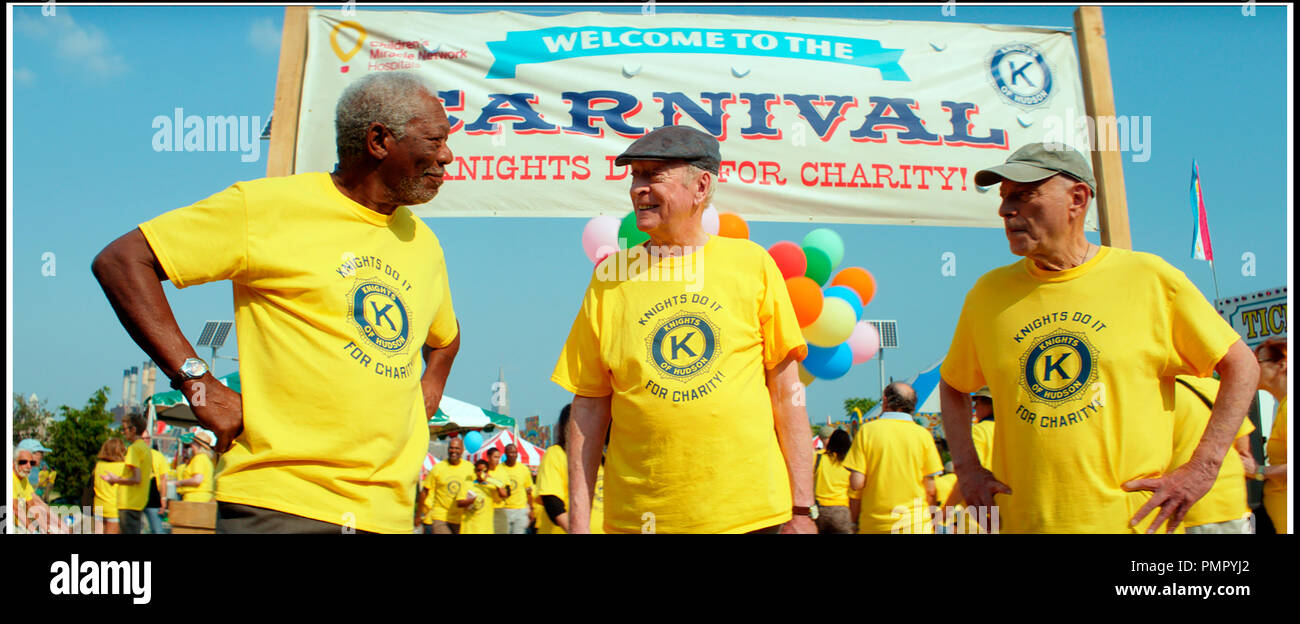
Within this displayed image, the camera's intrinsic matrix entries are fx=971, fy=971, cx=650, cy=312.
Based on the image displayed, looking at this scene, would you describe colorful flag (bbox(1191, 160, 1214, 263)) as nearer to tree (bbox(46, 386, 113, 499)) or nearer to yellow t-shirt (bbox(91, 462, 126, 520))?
yellow t-shirt (bbox(91, 462, 126, 520))

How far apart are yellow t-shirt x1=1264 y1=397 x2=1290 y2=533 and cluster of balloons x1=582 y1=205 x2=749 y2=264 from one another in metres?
2.85

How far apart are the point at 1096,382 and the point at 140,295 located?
2.50m

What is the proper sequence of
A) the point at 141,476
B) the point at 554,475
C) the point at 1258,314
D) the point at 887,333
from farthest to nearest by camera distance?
the point at 141,476 → the point at 1258,314 → the point at 887,333 → the point at 554,475

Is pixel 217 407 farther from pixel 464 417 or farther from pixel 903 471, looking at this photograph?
pixel 464 417

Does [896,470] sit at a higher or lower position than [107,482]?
lower

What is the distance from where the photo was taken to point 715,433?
2834 mm

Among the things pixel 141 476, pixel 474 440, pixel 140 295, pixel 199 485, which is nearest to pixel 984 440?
pixel 140 295

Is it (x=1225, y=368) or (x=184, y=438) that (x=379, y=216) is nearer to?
(x=1225, y=368)

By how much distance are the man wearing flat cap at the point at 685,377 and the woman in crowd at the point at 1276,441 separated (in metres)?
3.03

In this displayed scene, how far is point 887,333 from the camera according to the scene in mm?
8156

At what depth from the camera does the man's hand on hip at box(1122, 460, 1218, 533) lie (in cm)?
265
